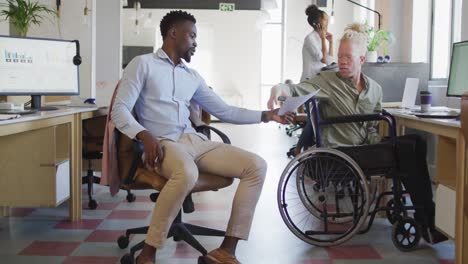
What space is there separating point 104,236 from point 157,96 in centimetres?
92

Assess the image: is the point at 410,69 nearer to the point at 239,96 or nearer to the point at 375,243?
the point at 375,243

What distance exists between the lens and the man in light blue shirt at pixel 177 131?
2.32 m

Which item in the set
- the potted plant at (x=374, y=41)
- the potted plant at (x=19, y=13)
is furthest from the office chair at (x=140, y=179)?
the potted plant at (x=374, y=41)

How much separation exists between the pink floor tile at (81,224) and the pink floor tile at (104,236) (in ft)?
0.40

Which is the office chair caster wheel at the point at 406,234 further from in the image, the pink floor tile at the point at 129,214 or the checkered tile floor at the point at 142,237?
the pink floor tile at the point at 129,214

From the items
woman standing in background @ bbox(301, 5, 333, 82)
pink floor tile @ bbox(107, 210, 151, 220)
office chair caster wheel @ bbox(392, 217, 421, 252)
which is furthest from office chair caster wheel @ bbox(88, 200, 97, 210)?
woman standing in background @ bbox(301, 5, 333, 82)

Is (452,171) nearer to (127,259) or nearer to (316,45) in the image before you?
(127,259)

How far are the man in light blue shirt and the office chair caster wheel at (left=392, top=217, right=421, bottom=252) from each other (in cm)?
81

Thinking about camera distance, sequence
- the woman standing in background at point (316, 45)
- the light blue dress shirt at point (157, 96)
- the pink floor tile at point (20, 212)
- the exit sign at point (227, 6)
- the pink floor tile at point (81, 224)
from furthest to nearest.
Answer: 1. the exit sign at point (227, 6)
2. the woman standing in background at point (316, 45)
3. the pink floor tile at point (20, 212)
4. the pink floor tile at point (81, 224)
5. the light blue dress shirt at point (157, 96)

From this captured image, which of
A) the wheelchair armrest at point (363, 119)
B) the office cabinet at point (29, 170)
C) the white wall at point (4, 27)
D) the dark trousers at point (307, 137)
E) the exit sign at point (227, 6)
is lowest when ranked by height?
the office cabinet at point (29, 170)

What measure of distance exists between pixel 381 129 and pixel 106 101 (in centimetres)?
315

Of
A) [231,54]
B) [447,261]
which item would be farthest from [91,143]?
[231,54]

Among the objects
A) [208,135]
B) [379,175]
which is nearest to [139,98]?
[208,135]

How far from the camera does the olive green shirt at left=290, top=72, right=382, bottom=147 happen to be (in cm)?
294
